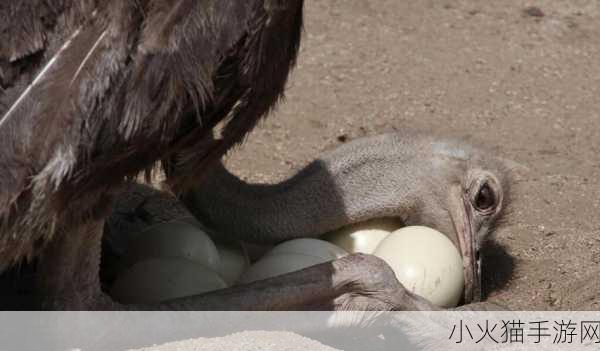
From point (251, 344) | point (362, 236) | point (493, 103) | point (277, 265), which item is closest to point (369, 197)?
point (362, 236)

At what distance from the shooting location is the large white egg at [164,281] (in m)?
4.43

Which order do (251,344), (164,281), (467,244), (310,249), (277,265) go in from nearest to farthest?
(251,344) < (164,281) < (277,265) < (310,249) < (467,244)

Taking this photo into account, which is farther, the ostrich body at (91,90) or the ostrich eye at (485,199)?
the ostrich eye at (485,199)

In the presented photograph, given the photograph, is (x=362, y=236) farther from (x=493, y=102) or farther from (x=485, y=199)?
(x=493, y=102)

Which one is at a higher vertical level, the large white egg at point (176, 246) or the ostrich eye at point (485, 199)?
the ostrich eye at point (485, 199)

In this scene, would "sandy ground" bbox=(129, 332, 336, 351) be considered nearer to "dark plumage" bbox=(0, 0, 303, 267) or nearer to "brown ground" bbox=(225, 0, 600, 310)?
"dark plumage" bbox=(0, 0, 303, 267)

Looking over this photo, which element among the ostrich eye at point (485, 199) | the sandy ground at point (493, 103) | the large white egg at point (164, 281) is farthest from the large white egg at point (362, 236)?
the large white egg at point (164, 281)

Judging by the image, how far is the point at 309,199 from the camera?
16.1 ft

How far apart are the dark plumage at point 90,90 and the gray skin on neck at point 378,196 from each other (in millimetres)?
1007

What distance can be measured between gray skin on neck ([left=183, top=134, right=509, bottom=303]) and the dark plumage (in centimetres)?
101

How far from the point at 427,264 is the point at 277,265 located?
1.57ft

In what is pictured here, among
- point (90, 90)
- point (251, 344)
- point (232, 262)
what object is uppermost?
point (90, 90)

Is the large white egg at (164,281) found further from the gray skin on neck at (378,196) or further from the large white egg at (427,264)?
the large white egg at (427,264)

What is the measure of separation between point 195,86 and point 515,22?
393 cm
